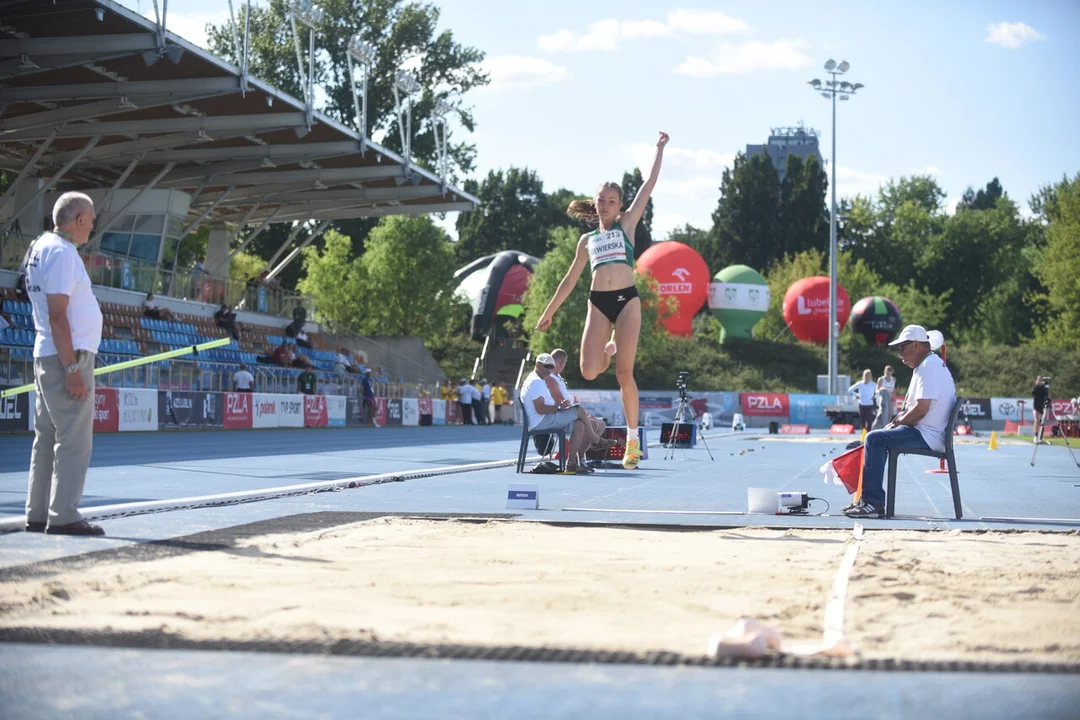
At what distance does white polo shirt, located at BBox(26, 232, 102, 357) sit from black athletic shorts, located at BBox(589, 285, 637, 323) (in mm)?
4389

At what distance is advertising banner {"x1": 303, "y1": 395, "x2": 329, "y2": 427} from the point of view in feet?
119

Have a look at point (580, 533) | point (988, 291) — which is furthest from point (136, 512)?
point (988, 291)

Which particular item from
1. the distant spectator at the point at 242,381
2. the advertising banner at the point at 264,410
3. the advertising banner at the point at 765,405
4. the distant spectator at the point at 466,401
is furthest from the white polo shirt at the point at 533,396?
the advertising banner at the point at 765,405

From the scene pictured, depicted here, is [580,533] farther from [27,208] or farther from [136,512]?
[27,208]

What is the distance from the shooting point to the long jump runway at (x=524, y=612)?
10.8ft

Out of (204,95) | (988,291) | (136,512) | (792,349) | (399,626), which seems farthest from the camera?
(988,291)

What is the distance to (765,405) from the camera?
55.1m

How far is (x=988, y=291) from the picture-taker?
9169 centimetres

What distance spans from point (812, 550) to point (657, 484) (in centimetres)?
653

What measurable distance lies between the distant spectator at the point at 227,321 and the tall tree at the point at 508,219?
50000 millimetres

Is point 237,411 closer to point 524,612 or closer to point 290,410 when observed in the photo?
point 290,410

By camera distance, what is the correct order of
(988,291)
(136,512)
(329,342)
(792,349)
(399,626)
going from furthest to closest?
1. (988,291)
2. (792,349)
3. (329,342)
4. (136,512)
5. (399,626)

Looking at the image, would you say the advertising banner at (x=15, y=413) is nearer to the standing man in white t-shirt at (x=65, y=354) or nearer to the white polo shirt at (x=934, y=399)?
the standing man in white t-shirt at (x=65, y=354)

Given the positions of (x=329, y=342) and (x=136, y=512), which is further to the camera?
(x=329, y=342)
